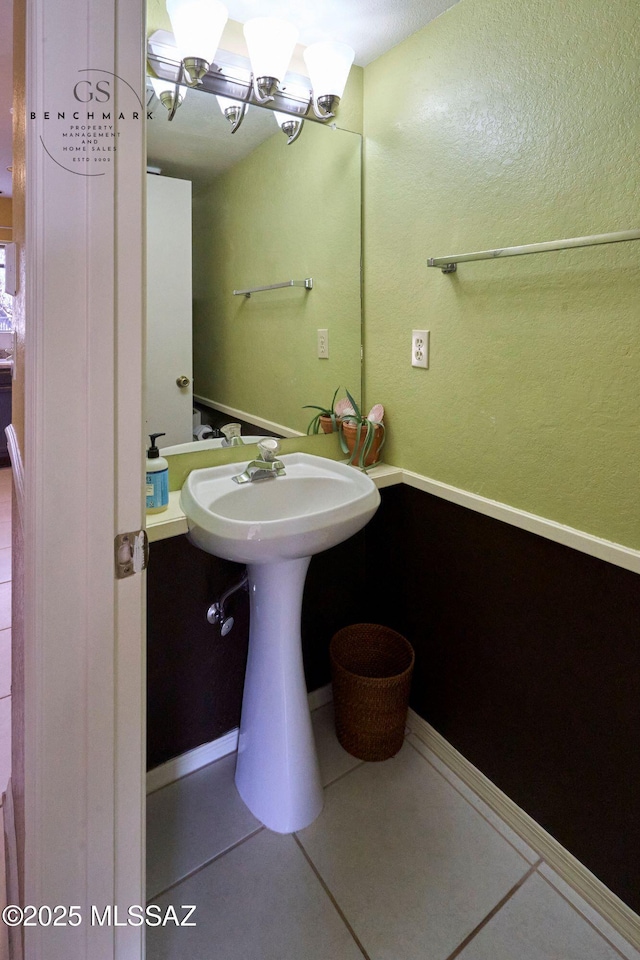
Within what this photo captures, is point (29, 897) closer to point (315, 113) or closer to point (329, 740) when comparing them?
point (329, 740)

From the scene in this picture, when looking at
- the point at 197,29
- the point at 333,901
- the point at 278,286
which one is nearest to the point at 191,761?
the point at 333,901

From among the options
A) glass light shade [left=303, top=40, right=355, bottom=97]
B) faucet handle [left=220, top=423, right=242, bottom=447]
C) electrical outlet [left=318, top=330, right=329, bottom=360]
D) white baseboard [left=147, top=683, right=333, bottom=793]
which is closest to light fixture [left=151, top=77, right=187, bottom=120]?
glass light shade [left=303, top=40, right=355, bottom=97]

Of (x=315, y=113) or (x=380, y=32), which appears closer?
(x=380, y=32)

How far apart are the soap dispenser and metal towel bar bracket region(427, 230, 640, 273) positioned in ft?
2.92

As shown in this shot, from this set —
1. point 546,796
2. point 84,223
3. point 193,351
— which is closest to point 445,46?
point 193,351

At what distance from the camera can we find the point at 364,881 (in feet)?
4.11

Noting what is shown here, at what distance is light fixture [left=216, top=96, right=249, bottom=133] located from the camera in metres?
1.46

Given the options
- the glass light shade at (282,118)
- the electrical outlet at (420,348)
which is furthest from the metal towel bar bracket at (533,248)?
the glass light shade at (282,118)

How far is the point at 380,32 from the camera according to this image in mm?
1465

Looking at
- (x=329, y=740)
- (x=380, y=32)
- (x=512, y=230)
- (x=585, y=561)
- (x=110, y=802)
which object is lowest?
(x=329, y=740)

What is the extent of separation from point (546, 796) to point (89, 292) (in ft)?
4.84

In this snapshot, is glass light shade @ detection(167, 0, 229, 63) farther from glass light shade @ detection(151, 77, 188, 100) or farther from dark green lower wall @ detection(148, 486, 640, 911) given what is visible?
dark green lower wall @ detection(148, 486, 640, 911)

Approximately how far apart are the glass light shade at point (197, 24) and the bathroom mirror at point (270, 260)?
108 mm

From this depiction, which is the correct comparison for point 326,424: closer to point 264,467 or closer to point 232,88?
point 264,467
